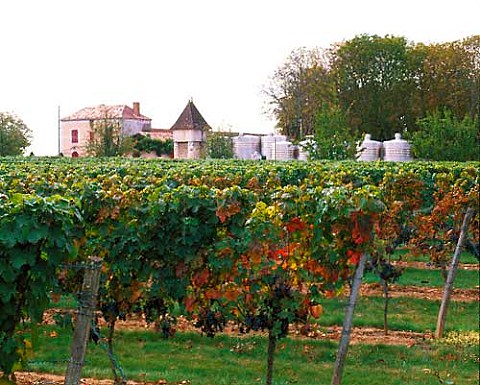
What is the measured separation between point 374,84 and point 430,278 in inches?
1711

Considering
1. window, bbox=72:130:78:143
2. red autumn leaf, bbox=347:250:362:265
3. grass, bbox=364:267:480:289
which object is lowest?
grass, bbox=364:267:480:289

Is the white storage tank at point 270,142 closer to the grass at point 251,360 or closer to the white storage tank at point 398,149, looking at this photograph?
the white storage tank at point 398,149

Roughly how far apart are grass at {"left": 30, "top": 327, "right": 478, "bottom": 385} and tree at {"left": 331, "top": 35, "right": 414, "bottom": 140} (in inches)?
1839

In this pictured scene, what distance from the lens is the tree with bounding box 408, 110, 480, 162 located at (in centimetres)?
4591

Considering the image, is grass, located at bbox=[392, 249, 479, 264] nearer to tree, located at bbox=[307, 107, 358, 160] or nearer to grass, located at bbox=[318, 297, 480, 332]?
grass, located at bbox=[318, 297, 480, 332]

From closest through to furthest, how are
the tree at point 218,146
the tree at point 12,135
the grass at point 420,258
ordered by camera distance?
1. the grass at point 420,258
2. the tree at point 218,146
3. the tree at point 12,135

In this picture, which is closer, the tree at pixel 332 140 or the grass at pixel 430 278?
the grass at pixel 430 278

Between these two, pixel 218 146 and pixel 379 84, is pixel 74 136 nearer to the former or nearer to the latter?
pixel 218 146

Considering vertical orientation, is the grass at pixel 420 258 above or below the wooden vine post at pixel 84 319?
below

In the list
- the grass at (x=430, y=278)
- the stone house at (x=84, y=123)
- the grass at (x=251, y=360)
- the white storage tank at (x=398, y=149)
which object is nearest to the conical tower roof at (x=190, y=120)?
the stone house at (x=84, y=123)

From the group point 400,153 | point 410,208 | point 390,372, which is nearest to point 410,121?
point 400,153

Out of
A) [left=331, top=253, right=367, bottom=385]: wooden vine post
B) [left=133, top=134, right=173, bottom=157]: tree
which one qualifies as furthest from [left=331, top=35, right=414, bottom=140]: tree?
[left=331, top=253, right=367, bottom=385]: wooden vine post

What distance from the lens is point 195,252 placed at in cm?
712

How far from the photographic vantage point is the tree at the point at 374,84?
5694 cm
